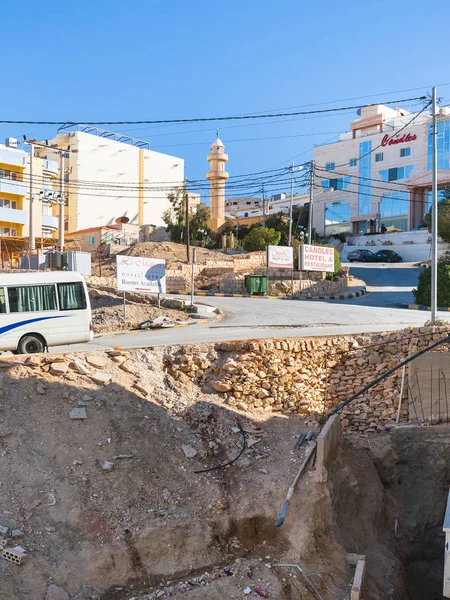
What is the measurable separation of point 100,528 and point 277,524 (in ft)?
9.71

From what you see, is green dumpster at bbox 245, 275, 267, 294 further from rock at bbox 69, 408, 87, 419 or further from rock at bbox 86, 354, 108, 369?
rock at bbox 69, 408, 87, 419

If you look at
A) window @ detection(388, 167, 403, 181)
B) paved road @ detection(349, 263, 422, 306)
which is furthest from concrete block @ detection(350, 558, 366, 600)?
window @ detection(388, 167, 403, 181)

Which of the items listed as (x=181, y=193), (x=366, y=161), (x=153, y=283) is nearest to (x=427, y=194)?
(x=366, y=161)

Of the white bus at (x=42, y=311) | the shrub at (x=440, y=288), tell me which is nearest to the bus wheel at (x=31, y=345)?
the white bus at (x=42, y=311)

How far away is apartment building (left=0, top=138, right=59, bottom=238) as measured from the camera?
45.9 meters

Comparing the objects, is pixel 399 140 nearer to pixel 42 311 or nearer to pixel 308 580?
pixel 42 311

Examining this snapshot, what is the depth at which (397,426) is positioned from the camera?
1518 cm

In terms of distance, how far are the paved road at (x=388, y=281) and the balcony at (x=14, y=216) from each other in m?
25.5

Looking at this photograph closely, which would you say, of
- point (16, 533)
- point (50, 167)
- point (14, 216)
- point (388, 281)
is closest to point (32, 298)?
point (16, 533)

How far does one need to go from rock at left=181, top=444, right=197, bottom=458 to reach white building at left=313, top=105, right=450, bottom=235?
162ft

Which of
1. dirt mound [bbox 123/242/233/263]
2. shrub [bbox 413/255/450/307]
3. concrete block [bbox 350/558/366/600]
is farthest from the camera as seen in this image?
dirt mound [bbox 123/242/233/263]

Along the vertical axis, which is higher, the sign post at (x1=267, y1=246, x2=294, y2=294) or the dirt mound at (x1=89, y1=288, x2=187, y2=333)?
the sign post at (x1=267, y1=246, x2=294, y2=294)

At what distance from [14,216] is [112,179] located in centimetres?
1664

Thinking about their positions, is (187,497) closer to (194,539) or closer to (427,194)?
(194,539)
